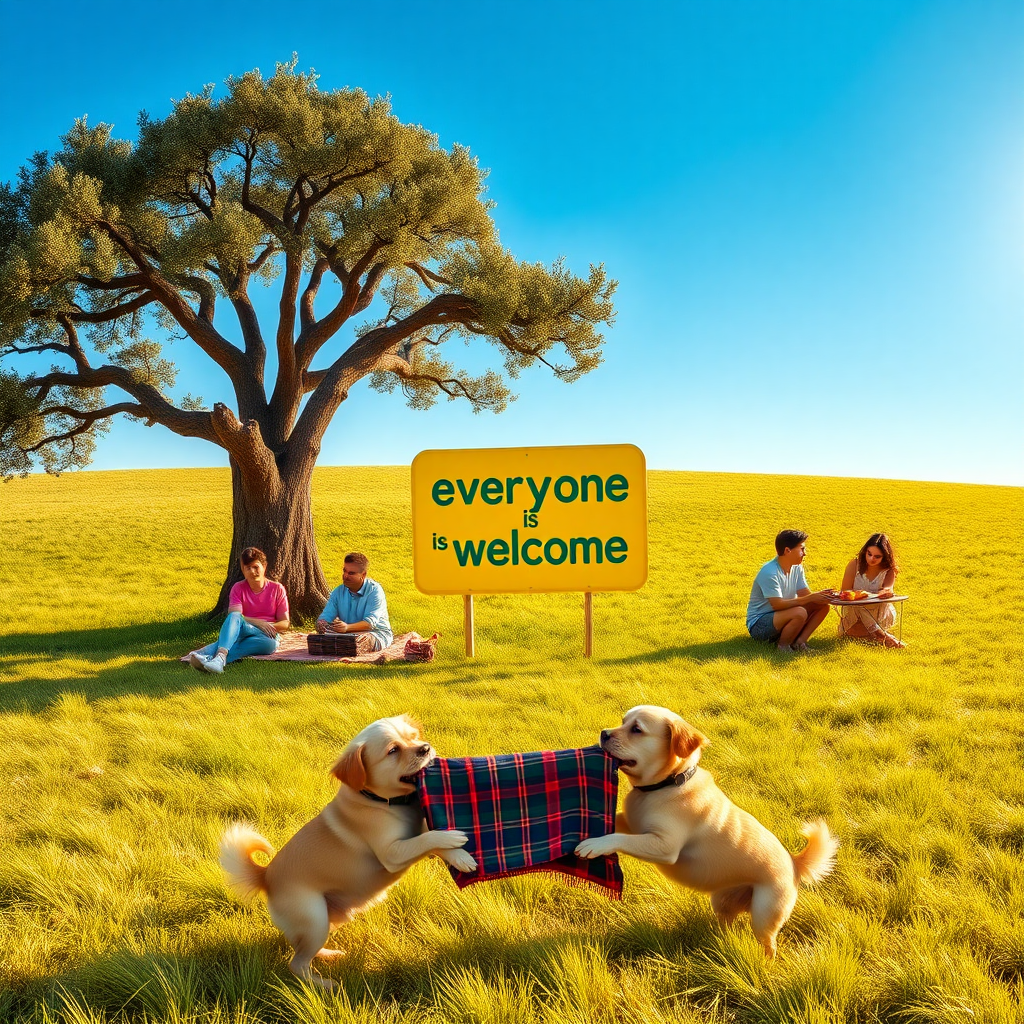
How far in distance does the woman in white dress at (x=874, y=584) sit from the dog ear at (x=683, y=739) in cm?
816

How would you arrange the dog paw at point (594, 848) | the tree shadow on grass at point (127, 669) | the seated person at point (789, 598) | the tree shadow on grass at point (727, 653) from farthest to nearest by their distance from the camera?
1. the seated person at point (789, 598)
2. the tree shadow on grass at point (727, 653)
3. the tree shadow on grass at point (127, 669)
4. the dog paw at point (594, 848)

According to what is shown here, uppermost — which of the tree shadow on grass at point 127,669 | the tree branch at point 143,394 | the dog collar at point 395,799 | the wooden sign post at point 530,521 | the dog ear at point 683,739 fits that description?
the tree branch at point 143,394

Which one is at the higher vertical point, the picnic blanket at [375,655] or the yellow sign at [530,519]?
the yellow sign at [530,519]

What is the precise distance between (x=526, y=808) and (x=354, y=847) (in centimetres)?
71

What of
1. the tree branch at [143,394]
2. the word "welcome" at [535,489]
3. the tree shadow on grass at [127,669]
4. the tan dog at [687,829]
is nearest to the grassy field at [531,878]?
the tree shadow on grass at [127,669]

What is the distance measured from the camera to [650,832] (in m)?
3.05

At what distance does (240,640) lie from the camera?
32.8ft

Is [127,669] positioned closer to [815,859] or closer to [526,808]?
[526,808]

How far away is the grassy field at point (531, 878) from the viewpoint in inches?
116

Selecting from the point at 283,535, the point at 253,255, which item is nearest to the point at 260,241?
the point at 253,255

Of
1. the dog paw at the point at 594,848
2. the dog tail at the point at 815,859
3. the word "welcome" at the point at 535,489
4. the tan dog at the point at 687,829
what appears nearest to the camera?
the dog paw at the point at 594,848

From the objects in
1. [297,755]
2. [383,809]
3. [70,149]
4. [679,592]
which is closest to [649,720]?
[383,809]

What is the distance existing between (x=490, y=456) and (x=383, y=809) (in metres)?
7.97

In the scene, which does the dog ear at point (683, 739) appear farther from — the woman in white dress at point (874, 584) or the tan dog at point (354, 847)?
the woman in white dress at point (874, 584)
